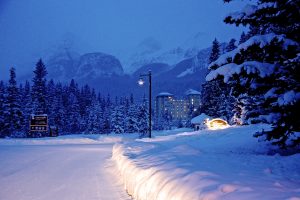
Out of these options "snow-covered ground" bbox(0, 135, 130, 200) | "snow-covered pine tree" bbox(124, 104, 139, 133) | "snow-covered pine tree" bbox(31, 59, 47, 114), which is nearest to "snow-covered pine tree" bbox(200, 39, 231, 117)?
"snow-covered pine tree" bbox(124, 104, 139, 133)

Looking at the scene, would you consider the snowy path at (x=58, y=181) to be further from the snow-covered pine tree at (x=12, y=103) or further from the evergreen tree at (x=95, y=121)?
the evergreen tree at (x=95, y=121)

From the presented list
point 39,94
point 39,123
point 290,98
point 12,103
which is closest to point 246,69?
point 290,98

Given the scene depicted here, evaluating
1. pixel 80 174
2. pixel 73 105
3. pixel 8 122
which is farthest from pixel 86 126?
pixel 80 174

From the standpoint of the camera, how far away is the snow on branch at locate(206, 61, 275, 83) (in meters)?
7.54

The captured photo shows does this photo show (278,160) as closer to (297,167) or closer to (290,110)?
(297,167)

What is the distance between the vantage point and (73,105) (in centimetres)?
8238

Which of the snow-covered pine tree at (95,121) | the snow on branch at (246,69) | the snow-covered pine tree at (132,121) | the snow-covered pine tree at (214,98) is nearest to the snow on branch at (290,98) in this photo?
the snow on branch at (246,69)

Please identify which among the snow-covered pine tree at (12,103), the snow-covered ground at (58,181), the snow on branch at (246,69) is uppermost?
the snow-covered pine tree at (12,103)

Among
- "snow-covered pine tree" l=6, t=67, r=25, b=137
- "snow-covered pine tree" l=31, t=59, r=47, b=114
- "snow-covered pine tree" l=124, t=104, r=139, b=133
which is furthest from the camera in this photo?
"snow-covered pine tree" l=124, t=104, r=139, b=133

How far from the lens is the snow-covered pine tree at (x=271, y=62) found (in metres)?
7.65

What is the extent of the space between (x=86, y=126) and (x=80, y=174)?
244ft

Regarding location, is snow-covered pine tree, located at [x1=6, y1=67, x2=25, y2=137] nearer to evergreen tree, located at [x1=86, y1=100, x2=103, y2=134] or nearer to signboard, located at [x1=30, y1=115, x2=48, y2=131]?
signboard, located at [x1=30, y1=115, x2=48, y2=131]

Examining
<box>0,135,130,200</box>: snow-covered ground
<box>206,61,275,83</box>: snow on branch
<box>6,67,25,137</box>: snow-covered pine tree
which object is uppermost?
<box>6,67,25,137</box>: snow-covered pine tree

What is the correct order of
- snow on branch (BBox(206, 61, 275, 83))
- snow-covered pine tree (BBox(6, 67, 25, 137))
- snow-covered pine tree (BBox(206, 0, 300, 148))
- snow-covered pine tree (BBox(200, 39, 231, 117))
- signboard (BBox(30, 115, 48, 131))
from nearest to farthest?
snow on branch (BBox(206, 61, 275, 83)), snow-covered pine tree (BBox(206, 0, 300, 148)), signboard (BBox(30, 115, 48, 131)), snow-covered pine tree (BBox(6, 67, 25, 137)), snow-covered pine tree (BBox(200, 39, 231, 117))
